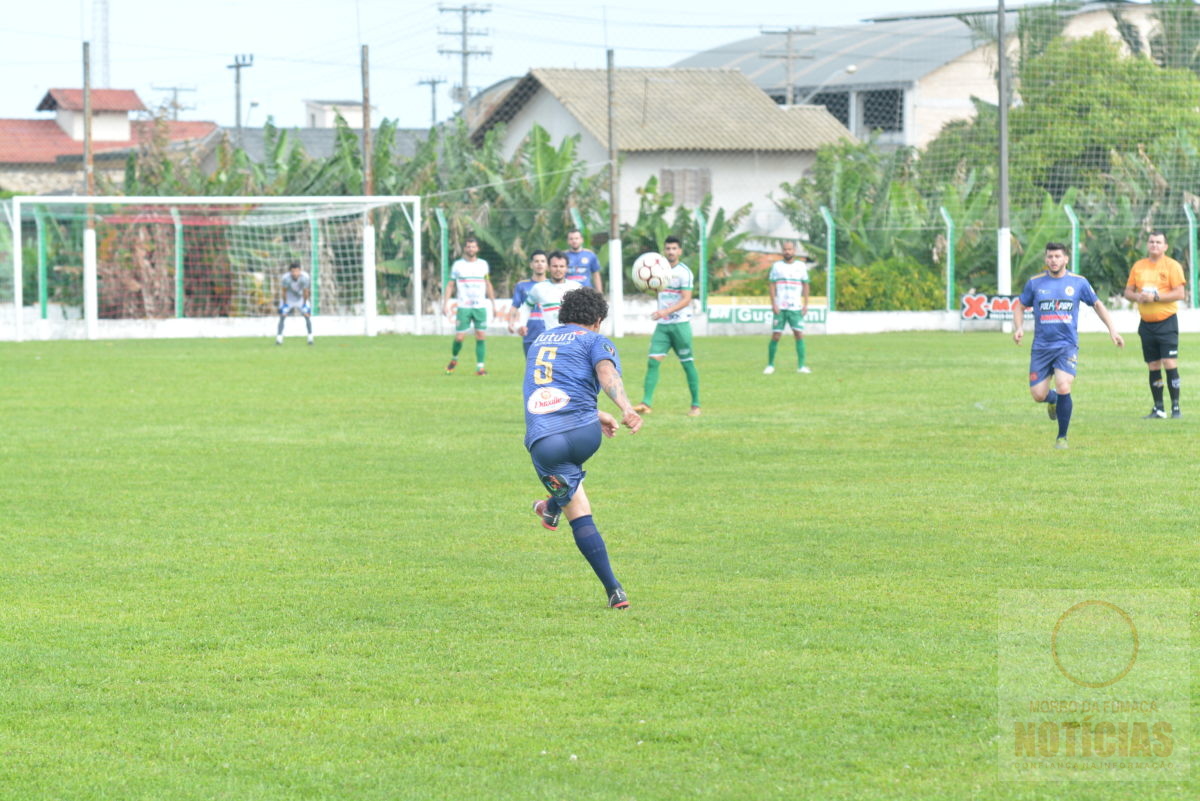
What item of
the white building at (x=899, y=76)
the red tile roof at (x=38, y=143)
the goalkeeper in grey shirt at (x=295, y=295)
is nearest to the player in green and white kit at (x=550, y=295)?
the goalkeeper in grey shirt at (x=295, y=295)

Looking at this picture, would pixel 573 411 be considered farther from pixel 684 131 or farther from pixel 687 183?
pixel 684 131

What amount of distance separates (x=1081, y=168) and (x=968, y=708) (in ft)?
138

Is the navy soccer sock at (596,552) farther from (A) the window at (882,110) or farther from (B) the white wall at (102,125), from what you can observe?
(B) the white wall at (102,125)

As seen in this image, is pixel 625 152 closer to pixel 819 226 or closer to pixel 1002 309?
pixel 819 226

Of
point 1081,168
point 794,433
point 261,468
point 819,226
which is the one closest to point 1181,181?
point 1081,168

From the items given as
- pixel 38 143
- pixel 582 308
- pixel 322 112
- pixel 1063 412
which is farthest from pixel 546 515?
pixel 322 112

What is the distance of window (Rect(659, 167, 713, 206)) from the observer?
5325 cm

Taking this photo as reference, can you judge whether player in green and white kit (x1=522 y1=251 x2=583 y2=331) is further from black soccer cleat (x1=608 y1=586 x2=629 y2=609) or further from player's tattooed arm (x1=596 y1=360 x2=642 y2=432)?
black soccer cleat (x1=608 y1=586 x2=629 y2=609)

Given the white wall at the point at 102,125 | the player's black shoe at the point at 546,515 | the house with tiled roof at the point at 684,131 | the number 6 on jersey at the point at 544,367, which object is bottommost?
the player's black shoe at the point at 546,515

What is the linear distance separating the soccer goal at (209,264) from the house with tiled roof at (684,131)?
46.1 ft

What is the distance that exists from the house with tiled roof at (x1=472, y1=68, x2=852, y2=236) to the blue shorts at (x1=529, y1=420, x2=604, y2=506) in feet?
143

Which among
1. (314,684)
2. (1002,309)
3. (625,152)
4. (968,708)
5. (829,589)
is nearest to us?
(968,708)

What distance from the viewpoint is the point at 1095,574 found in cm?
855

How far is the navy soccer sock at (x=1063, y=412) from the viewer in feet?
47.6
